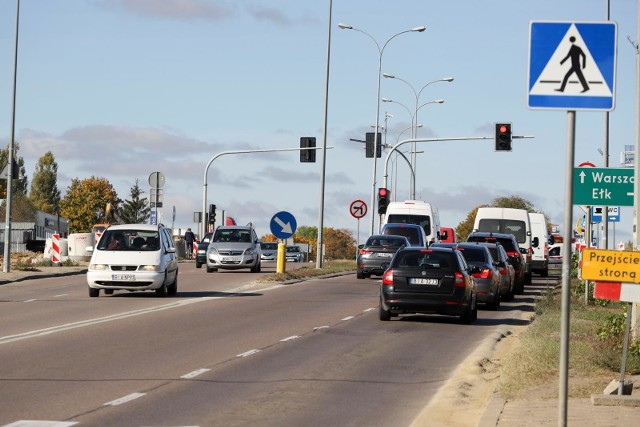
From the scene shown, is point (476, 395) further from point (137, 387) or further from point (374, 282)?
point (374, 282)

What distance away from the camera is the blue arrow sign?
4234cm

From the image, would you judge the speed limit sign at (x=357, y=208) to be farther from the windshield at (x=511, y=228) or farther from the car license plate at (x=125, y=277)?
the car license plate at (x=125, y=277)

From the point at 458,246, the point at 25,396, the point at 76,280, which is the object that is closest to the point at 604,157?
the point at 458,246

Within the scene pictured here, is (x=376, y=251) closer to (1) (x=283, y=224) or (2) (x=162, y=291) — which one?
(1) (x=283, y=224)

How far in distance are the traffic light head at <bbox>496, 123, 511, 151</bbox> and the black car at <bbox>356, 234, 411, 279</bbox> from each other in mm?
6498

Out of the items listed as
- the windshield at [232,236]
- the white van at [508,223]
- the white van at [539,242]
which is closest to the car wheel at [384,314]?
the windshield at [232,236]

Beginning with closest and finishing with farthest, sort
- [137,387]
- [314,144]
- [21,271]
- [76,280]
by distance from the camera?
[137,387] → [76,280] → [21,271] → [314,144]

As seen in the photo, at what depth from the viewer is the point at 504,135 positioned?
49469 millimetres

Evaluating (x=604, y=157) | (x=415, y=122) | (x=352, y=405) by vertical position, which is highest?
(x=415, y=122)

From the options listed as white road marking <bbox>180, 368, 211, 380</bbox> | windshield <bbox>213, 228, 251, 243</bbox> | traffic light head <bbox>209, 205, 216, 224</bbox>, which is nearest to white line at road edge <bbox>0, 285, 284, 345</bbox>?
white road marking <bbox>180, 368, 211, 380</bbox>

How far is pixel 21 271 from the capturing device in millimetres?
44375

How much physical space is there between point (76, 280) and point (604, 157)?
53.3 ft

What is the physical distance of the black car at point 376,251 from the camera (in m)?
44.7

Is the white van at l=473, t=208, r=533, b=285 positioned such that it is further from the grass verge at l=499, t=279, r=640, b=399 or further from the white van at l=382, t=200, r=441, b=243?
the grass verge at l=499, t=279, r=640, b=399
